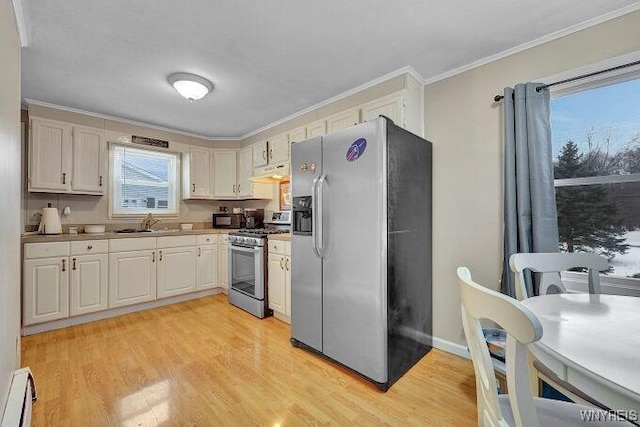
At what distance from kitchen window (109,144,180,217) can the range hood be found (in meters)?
1.25

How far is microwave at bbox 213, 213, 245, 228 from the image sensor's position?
440 centimetres

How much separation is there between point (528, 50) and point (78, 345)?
4.38 m

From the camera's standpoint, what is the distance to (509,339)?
24.5 inches

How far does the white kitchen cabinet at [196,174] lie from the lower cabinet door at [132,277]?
1080 millimetres

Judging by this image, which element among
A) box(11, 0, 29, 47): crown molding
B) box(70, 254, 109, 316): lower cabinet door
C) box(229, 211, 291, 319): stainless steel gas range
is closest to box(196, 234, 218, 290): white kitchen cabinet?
box(229, 211, 291, 319): stainless steel gas range

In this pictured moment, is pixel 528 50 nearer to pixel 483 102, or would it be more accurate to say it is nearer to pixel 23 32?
pixel 483 102

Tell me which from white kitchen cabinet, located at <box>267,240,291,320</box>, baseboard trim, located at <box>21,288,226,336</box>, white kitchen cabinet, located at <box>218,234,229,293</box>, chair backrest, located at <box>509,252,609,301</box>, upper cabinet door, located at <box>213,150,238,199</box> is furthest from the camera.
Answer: upper cabinet door, located at <box>213,150,238,199</box>

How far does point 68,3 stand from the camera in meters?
1.63

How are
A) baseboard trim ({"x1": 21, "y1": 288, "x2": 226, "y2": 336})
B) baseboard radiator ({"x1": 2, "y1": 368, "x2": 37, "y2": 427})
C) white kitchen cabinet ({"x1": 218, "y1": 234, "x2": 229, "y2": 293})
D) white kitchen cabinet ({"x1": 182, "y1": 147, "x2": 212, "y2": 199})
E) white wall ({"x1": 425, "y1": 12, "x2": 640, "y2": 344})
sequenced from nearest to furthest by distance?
baseboard radiator ({"x1": 2, "y1": 368, "x2": 37, "y2": 427}) → white wall ({"x1": 425, "y1": 12, "x2": 640, "y2": 344}) → baseboard trim ({"x1": 21, "y1": 288, "x2": 226, "y2": 336}) → white kitchen cabinet ({"x1": 218, "y1": 234, "x2": 229, "y2": 293}) → white kitchen cabinet ({"x1": 182, "y1": 147, "x2": 212, "y2": 199})

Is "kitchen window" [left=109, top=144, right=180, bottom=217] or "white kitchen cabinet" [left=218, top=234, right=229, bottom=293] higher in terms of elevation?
"kitchen window" [left=109, top=144, right=180, bottom=217]

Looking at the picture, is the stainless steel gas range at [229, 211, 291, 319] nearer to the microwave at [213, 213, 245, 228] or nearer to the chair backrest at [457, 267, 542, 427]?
the microwave at [213, 213, 245, 228]

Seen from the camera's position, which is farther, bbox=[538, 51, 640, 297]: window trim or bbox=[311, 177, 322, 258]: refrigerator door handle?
bbox=[311, 177, 322, 258]: refrigerator door handle

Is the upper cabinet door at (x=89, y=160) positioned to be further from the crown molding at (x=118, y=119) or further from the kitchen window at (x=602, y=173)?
the kitchen window at (x=602, y=173)

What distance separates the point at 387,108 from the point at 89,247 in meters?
3.37
